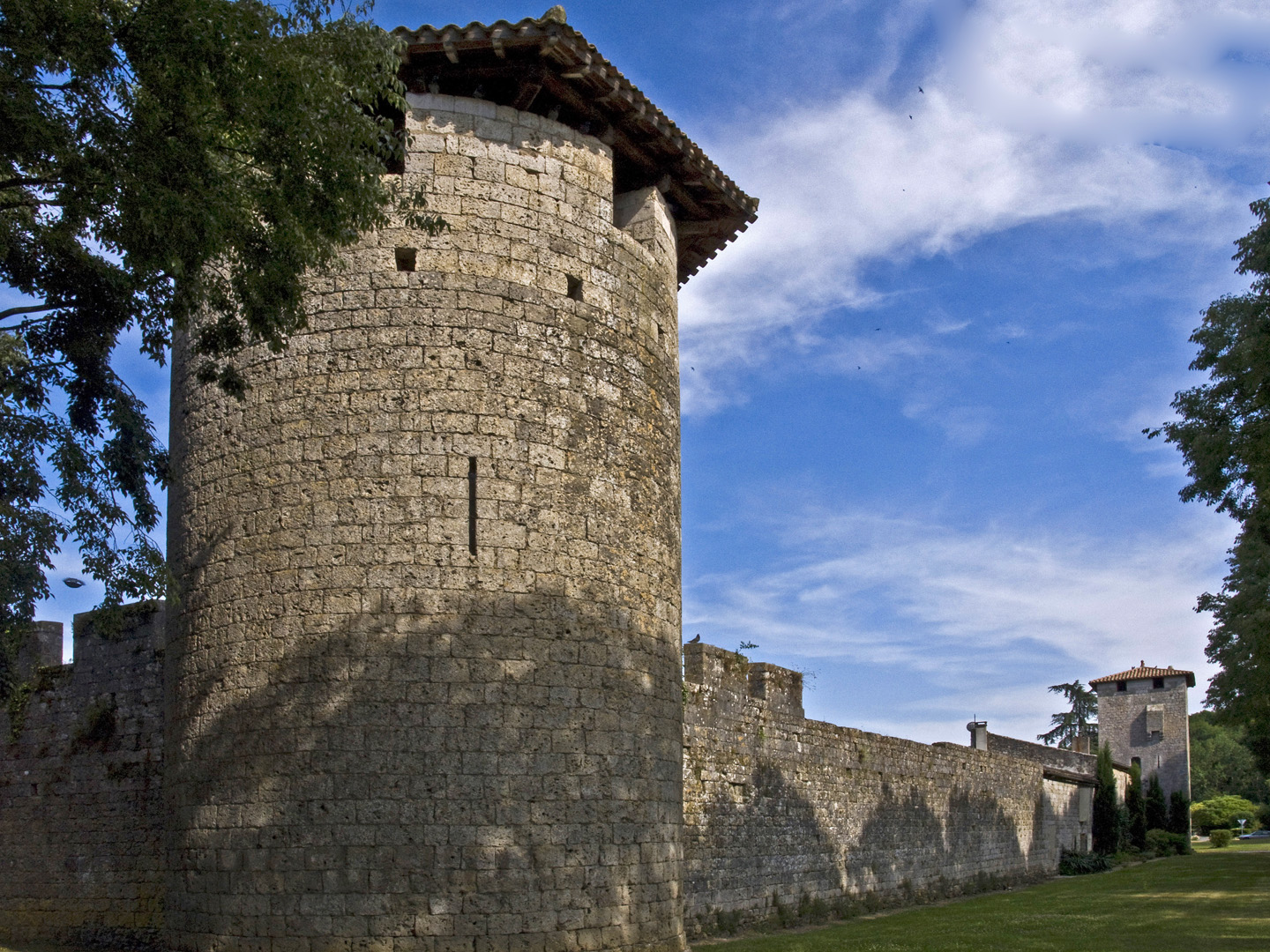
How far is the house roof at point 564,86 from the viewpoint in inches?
360

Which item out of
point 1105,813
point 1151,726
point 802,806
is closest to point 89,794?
point 802,806

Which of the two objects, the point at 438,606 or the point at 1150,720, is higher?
the point at 438,606

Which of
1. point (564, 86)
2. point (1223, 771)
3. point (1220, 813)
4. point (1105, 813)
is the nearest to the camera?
point (564, 86)

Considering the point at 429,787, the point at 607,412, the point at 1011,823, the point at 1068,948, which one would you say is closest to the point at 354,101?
the point at 607,412

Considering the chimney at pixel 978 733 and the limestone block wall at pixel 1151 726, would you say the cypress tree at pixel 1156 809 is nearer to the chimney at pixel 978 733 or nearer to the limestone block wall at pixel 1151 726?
the limestone block wall at pixel 1151 726

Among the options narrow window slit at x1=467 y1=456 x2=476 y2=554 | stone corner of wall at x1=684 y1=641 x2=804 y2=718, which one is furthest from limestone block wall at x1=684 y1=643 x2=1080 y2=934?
narrow window slit at x1=467 y1=456 x2=476 y2=554

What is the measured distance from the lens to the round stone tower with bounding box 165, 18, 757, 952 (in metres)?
8.15

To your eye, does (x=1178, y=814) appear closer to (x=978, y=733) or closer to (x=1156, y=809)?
(x=1156, y=809)

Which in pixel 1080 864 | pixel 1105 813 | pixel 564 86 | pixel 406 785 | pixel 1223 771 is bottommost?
pixel 1223 771

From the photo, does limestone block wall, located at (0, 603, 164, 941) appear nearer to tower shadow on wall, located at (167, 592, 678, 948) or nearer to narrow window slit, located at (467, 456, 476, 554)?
tower shadow on wall, located at (167, 592, 678, 948)

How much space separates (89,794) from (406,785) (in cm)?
661

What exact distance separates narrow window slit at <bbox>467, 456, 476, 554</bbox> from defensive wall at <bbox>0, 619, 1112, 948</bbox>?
8.82ft

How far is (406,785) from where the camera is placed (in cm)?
812

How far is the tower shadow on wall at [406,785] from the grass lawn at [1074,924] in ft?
15.3
